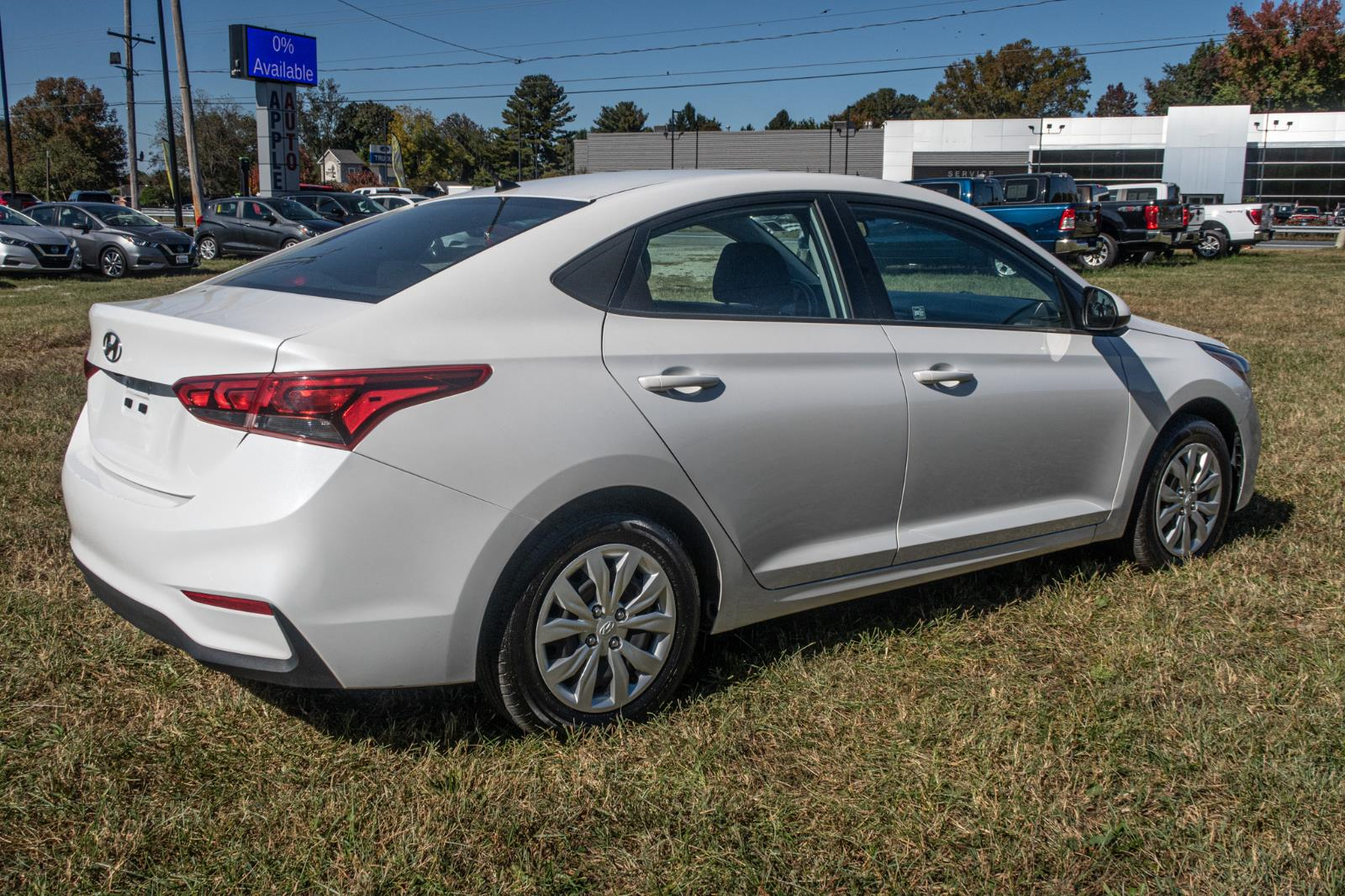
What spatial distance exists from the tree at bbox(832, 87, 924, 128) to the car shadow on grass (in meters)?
138

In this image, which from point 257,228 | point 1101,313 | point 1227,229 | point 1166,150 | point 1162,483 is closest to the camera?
point 1101,313

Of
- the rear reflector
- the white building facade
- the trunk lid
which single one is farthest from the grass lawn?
the white building facade

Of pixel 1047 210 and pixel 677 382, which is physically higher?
pixel 1047 210

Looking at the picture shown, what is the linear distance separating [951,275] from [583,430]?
1.90 metres

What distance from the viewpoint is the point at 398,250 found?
3.30 m

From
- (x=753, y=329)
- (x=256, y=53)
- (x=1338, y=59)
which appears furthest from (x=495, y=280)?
(x=1338, y=59)

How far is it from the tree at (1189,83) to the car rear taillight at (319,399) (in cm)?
12986

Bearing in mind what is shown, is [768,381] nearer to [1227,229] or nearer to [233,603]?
[233,603]

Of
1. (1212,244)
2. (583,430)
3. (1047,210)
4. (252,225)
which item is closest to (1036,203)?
(1047,210)

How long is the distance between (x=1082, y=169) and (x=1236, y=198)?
8009mm

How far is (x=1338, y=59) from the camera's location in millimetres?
83438

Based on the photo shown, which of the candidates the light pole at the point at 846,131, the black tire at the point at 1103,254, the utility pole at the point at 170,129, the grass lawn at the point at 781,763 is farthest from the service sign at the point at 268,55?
the grass lawn at the point at 781,763

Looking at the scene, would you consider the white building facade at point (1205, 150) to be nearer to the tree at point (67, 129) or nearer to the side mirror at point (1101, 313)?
the side mirror at point (1101, 313)

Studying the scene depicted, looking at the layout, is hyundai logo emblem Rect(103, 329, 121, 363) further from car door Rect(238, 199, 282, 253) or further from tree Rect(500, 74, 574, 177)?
tree Rect(500, 74, 574, 177)
